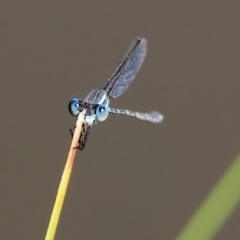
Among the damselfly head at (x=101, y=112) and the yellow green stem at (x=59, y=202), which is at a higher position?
the damselfly head at (x=101, y=112)

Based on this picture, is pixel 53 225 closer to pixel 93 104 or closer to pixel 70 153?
pixel 70 153

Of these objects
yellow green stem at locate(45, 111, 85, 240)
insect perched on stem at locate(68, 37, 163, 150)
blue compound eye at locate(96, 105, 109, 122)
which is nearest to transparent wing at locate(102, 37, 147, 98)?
insect perched on stem at locate(68, 37, 163, 150)

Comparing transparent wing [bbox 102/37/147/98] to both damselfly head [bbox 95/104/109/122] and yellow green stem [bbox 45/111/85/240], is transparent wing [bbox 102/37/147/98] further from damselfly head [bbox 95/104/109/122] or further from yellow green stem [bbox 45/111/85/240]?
yellow green stem [bbox 45/111/85/240]

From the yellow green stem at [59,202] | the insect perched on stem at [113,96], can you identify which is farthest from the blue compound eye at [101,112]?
the yellow green stem at [59,202]

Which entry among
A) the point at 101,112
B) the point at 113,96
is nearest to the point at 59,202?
the point at 101,112

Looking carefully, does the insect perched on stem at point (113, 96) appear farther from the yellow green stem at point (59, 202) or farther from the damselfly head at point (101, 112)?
the yellow green stem at point (59, 202)

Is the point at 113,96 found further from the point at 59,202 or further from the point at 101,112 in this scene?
the point at 59,202

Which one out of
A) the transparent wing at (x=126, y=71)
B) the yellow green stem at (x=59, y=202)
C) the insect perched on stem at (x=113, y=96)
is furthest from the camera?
the transparent wing at (x=126, y=71)

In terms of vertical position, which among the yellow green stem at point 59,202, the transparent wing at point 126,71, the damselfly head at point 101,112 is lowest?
the yellow green stem at point 59,202

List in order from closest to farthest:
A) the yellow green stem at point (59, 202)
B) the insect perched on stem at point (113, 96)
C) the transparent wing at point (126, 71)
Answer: the yellow green stem at point (59, 202), the insect perched on stem at point (113, 96), the transparent wing at point (126, 71)

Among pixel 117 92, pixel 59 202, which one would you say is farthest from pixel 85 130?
pixel 117 92
